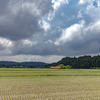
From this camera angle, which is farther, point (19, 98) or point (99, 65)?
point (99, 65)

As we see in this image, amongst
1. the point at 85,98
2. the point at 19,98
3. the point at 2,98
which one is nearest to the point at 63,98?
the point at 85,98

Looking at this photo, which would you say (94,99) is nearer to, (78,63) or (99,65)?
(99,65)

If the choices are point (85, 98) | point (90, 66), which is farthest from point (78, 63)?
point (85, 98)

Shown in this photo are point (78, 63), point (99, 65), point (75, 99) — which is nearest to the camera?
point (75, 99)

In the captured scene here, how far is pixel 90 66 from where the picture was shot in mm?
171000

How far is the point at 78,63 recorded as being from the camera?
17950 cm

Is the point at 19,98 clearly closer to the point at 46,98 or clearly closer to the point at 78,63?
the point at 46,98

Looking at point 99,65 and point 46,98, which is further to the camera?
point 99,65

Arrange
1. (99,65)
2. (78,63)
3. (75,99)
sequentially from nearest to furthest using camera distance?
(75,99) < (99,65) < (78,63)

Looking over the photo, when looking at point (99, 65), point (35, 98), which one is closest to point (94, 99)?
point (35, 98)

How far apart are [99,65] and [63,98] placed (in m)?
157

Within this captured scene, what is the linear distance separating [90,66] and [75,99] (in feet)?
534

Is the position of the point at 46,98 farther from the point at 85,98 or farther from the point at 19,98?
the point at 85,98

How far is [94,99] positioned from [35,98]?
5633 mm
